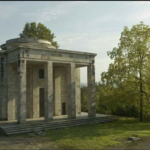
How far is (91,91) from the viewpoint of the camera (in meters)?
25.0

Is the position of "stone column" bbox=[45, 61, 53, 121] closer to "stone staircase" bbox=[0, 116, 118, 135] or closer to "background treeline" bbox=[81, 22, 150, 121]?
"stone staircase" bbox=[0, 116, 118, 135]

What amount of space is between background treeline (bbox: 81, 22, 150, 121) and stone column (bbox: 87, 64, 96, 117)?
233 cm

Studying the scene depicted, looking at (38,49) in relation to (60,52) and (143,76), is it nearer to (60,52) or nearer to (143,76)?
(60,52)

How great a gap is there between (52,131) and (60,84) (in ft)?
31.1

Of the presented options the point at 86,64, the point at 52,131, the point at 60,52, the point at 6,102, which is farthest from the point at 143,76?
the point at 6,102

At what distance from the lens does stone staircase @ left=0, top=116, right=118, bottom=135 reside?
1816 centimetres

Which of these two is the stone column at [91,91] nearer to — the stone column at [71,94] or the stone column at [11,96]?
the stone column at [71,94]

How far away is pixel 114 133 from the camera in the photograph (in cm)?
1702

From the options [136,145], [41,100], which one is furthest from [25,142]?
[41,100]

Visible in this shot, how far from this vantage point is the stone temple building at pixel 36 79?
20531mm

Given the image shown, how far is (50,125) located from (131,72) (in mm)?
10621

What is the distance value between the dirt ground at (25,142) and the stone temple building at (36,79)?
339cm

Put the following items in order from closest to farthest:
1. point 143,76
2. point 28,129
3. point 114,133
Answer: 1. point 114,133
2. point 28,129
3. point 143,76

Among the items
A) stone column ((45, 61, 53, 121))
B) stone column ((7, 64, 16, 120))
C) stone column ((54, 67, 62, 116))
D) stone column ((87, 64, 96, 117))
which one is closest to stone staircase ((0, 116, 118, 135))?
stone column ((45, 61, 53, 121))
